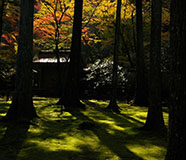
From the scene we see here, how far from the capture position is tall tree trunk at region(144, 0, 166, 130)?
8.20 m

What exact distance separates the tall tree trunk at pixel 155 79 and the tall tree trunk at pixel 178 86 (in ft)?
15.1

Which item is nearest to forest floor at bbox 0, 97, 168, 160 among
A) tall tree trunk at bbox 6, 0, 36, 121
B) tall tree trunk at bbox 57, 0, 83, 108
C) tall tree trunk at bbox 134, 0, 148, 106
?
tall tree trunk at bbox 6, 0, 36, 121

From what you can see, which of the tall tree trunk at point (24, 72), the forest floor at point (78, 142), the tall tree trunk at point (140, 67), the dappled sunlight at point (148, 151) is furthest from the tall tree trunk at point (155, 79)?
the tall tree trunk at point (140, 67)

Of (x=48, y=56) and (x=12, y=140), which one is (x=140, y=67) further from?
(x=48, y=56)

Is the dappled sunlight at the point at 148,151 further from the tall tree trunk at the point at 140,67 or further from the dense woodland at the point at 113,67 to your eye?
the tall tree trunk at the point at 140,67

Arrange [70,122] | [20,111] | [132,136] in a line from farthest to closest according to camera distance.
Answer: [70,122], [20,111], [132,136]

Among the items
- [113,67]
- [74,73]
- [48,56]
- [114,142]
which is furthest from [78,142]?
[48,56]

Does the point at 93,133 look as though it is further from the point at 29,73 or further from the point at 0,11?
the point at 0,11

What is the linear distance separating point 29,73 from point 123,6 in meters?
17.6

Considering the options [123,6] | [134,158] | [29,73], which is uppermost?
[123,6]

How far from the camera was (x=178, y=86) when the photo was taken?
358 cm

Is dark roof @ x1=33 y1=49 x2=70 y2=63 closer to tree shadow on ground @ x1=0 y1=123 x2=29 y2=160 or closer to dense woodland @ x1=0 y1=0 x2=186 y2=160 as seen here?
dense woodland @ x1=0 y1=0 x2=186 y2=160

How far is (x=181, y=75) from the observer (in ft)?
11.7

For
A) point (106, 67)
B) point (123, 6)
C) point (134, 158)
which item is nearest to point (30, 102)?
point (134, 158)
